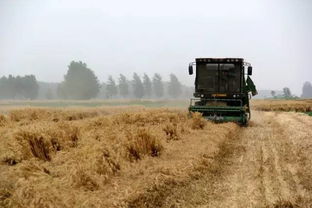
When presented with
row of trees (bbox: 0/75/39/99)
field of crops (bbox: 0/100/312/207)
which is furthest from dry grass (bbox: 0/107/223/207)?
row of trees (bbox: 0/75/39/99)

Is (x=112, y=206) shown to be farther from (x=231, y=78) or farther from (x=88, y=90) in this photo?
(x=88, y=90)

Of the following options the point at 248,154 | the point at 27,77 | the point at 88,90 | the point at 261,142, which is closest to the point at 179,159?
the point at 248,154

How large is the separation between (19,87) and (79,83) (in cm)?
2638

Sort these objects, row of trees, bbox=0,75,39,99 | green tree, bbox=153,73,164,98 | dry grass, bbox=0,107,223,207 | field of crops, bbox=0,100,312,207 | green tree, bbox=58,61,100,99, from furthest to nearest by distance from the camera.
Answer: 1. green tree, bbox=153,73,164,98
2. row of trees, bbox=0,75,39,99
3. green tree, bbox=58,61,100,99
4. field of crops, bbox=0,100,312,207
5. dry grass, bbox=0,107,223,207

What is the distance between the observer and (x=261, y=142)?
14.2 m

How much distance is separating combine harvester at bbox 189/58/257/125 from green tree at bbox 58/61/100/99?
8938 cm

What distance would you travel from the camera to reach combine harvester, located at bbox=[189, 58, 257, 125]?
836 inches

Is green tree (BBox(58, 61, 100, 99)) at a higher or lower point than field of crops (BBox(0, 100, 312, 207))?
higher

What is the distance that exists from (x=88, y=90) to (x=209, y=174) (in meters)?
103

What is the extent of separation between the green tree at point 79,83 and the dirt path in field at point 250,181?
325 ft

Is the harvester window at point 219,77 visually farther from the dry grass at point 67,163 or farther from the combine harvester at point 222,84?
the dry grass at point 67,163

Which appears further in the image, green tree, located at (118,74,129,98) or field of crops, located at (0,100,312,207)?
green tree, located at (118,74,129,98)

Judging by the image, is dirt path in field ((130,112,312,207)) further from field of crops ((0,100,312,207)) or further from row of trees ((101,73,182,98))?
row of trees ((101,73,182,98))

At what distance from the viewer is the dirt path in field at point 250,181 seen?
6.73 metres
